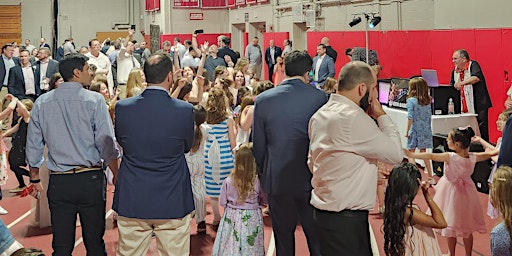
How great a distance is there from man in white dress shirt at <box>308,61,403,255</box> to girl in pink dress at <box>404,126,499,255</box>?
5.73ft

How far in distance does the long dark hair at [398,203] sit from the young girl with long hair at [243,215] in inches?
58.9

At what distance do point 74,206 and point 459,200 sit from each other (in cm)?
311

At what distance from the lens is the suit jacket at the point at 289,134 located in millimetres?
4699

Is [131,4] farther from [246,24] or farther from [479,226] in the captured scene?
[479,226]

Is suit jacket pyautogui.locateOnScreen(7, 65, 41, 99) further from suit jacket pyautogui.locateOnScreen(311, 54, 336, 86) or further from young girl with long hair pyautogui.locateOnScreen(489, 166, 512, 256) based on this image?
young girl with long hair pyautogui.locateOnScreen(489, 166, 512, 256)

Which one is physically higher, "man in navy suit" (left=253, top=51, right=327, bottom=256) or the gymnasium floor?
"man in navy suit" (left=253, top=51, right=327, bottom=256)

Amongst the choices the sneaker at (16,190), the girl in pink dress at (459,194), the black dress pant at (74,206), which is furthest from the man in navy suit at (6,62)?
the girl in pink dress at (459,194)

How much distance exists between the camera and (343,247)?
3.94m

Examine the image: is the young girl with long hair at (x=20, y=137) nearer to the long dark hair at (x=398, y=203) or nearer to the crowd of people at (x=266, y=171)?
the crowd of people at (x=266, y=171)

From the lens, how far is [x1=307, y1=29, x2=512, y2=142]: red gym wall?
10797mm

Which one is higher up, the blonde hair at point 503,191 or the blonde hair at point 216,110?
the blonde hair at point 216,110

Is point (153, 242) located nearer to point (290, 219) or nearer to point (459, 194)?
point (290, 219)

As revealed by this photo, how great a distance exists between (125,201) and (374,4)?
12847 millimetres

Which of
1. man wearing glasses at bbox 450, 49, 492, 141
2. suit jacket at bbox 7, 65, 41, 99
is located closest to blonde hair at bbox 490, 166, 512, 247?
man wearing glasses at bbox 450, 49, 492, 141
